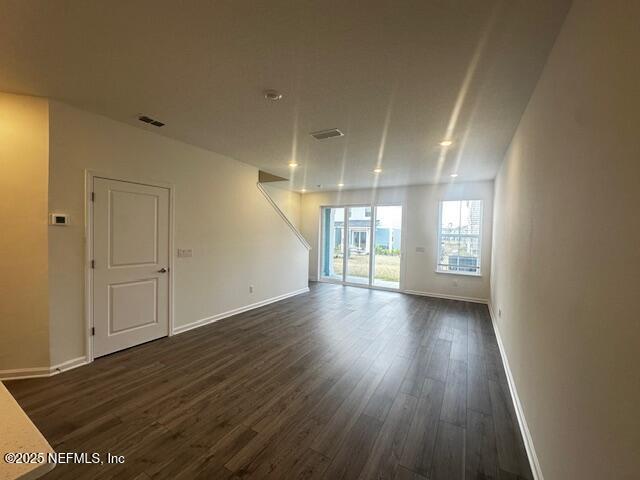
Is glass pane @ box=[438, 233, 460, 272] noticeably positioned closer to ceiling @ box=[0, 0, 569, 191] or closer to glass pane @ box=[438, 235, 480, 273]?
glass pane @ box=[438, 235, 480, 273]

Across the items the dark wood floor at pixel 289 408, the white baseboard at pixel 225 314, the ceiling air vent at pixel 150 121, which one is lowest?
the dark wood floor at pixel 289 408

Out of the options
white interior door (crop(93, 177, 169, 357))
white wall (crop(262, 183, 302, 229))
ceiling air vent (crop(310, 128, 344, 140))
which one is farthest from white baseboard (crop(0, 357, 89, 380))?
white wall (crop(262, 183, 302, 229))

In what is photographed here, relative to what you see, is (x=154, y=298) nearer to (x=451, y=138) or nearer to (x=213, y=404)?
(x=213, y=404)

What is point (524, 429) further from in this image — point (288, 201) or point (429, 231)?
point (288, 201)

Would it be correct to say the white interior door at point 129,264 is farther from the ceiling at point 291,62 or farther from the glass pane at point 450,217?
the glass pane at point 450,217

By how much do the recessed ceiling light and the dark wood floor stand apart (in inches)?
107

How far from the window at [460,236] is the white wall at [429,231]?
12 centimetres

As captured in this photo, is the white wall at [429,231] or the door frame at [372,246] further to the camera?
the door frame at [372,246]

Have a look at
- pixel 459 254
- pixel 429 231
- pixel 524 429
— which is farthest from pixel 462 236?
pixel 524 429

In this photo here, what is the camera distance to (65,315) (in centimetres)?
280

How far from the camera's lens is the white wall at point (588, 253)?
86 cm

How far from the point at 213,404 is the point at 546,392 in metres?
2.42

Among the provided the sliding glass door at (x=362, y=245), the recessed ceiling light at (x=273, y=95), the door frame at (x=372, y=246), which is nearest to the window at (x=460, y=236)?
the door frame at (x=372, y=246)

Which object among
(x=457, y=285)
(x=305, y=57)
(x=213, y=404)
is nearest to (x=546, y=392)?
(x=213, y=404)
